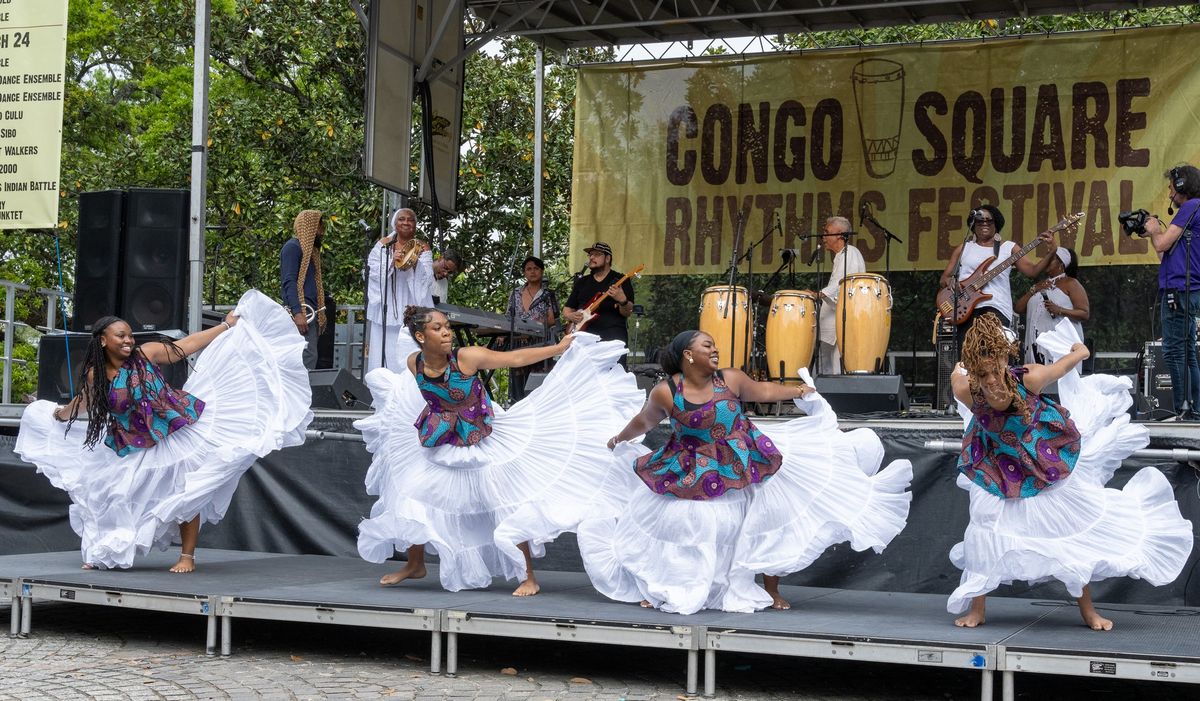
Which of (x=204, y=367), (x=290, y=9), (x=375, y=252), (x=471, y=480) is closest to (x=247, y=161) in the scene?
(x=290, y=9)

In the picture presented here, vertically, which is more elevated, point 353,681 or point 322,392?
point 322,392

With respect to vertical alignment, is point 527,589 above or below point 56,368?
below

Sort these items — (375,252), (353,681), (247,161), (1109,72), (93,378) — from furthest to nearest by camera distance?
(247,161), (1109,72), (375,252), (93,378), (353,681)

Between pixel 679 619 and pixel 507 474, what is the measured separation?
136 centimetres

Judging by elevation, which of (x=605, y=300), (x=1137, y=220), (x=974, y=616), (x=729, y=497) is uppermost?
(x=1137, y=220)

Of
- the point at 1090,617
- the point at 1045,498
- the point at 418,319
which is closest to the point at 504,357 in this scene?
the point at 418,319

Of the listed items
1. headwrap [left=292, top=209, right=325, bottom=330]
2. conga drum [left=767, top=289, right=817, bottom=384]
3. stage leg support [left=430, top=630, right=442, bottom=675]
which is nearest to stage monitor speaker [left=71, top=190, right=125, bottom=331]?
headwrap [left=292, top=209, right=325, bottom=330]

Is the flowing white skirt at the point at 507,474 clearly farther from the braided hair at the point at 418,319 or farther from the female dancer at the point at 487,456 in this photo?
the braided hair at the point at 418,319

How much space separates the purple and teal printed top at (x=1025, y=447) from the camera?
566 cm

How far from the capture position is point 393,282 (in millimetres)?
11062

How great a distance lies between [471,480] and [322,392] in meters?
3.90

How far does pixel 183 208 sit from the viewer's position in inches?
398

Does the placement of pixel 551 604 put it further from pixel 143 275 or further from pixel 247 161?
pixel 247 161

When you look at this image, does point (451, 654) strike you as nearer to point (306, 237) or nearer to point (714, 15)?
point (306, 237)
